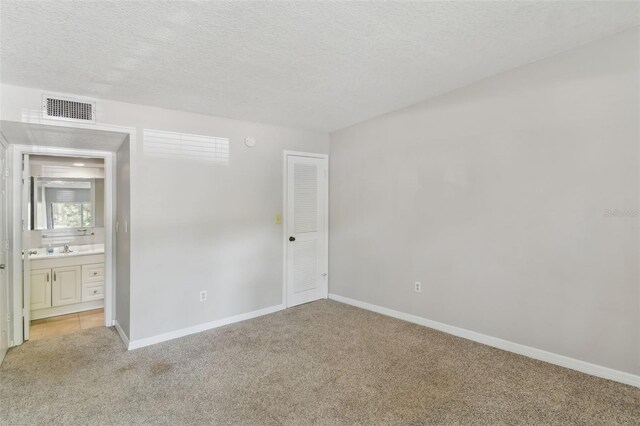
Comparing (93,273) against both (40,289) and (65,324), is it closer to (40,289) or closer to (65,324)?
(40,289)

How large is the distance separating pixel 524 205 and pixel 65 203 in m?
5.56

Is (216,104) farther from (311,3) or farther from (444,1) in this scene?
(444,1)

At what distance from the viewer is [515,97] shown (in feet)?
9.31

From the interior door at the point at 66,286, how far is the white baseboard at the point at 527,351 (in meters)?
3.91

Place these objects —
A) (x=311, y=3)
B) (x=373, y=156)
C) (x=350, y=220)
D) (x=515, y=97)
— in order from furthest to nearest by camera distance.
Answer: (x=350, y=220), (x=373, y=156), (x=515, y=97), (x=311, y=3)

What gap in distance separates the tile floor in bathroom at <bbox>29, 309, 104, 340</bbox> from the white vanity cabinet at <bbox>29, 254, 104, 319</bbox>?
0.11m

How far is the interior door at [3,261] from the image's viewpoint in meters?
2.75

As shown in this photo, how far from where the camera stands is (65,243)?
14.1 feet

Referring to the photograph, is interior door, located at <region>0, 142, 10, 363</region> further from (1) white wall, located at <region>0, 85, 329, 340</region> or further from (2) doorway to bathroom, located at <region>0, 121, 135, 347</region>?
(1) white wall, located at <region>0, 85, 329, 340</region>

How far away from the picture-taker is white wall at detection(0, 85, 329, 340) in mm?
3014

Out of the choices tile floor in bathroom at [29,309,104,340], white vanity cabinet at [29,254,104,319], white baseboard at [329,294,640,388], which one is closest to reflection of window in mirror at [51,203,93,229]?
white vanity cabinet at [29,254,104,319]

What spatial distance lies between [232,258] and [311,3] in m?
2.75

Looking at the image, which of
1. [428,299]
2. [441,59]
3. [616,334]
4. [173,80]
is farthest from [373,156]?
[616,334]

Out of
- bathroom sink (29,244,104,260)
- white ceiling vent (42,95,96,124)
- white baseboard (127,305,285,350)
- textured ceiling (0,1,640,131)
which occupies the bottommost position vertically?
white baseboard (127,305,285,350)
